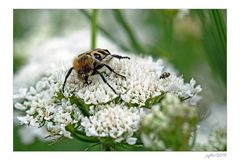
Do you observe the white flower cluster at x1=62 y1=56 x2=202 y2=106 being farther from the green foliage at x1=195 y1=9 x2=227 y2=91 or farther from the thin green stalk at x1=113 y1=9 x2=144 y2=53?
the thin green stalk at x1=113 y1=9 x2=144 y2=53

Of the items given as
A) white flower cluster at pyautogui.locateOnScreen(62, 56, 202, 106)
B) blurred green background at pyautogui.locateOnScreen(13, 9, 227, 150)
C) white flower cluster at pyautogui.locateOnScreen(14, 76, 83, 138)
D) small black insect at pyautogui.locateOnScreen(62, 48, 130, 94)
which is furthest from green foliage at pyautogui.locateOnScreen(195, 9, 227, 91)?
white flower cluster at pyautogui.locateOnScreen(14, 76, 83, 138)

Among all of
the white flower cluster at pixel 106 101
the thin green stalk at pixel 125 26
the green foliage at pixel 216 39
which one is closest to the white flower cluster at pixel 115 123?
the white flower cluster at pixel 106 101

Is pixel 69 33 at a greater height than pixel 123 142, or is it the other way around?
pixel 69 33

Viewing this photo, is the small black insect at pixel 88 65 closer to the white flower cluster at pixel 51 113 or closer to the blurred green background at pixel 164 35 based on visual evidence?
the white flower cluster at pixel 51 113

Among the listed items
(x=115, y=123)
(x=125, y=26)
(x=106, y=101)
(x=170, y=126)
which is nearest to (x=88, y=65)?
(x=106, y=101)

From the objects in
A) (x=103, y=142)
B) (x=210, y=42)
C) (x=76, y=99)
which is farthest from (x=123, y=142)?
(x=210, y=42)
